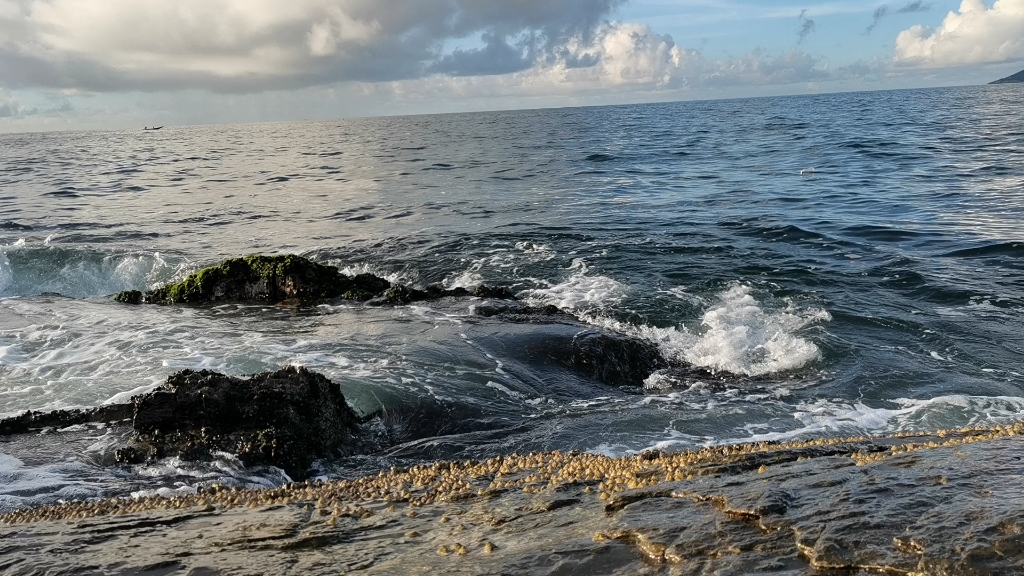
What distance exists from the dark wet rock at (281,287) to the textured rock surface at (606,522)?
8320 mm

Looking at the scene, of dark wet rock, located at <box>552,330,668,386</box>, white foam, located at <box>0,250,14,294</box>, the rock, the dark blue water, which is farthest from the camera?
white foam, located at <box>0,250,14,294</box>

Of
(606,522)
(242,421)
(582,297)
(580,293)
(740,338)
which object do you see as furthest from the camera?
(580,293)

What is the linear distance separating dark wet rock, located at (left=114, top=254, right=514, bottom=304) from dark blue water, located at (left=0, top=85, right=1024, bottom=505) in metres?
0.69

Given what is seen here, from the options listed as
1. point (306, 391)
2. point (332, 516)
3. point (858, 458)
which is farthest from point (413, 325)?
point (858, 458)

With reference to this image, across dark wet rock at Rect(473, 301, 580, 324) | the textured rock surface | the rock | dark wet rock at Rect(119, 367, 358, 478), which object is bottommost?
dark wet rock at Rect(473, 301, 580, 324)

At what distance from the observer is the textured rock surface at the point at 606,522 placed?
347cm

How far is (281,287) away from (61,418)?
6.39m

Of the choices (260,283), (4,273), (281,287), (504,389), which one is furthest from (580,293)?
(4,273)

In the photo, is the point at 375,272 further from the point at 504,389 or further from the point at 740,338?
the point at 740,338

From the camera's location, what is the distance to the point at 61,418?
8141 millimetres

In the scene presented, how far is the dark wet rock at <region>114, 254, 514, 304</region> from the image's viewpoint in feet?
46.7

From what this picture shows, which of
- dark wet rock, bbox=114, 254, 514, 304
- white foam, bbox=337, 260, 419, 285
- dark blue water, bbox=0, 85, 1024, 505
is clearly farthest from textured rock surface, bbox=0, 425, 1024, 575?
white foam, bbox=337, 260, 419, 285

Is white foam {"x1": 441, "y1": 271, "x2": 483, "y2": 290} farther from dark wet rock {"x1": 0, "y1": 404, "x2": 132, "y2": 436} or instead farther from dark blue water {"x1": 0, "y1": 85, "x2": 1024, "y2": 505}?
dark wet rock {"x1": 0, "y1": 404, "x2": 132, "y2": 436}

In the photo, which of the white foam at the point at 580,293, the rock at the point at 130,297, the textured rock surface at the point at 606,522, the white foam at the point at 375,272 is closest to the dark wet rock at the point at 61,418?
the textured rock surface at the point at 606,522
